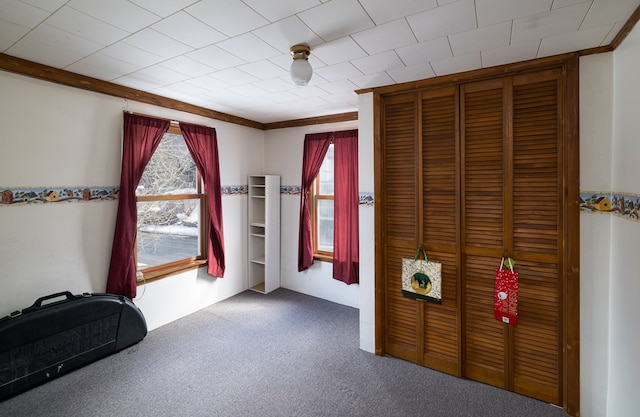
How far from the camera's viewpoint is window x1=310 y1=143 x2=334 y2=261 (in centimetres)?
411

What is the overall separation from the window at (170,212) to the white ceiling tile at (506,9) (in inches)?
118

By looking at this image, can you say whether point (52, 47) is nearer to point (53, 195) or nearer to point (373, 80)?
point (53, 195)

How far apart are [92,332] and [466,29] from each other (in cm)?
347

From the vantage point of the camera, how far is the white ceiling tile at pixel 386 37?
1.72 metres

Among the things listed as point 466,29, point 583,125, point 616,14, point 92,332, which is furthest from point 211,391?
point 616,14

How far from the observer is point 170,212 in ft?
11.4

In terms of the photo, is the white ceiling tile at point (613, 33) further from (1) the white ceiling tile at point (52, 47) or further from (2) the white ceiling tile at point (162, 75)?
(1) the white ceiling tile at point (52, 47)

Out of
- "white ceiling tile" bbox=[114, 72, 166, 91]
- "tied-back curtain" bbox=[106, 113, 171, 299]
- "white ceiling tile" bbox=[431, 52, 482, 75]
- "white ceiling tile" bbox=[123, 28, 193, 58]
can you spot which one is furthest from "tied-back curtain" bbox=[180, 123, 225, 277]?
"white ceiling tile" bbox=[431, 52, 482, 75]

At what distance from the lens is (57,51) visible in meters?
2.10

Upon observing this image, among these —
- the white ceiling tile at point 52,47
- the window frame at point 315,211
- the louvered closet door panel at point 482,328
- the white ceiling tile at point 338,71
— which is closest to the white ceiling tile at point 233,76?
the white ceiling tile at point 338,71

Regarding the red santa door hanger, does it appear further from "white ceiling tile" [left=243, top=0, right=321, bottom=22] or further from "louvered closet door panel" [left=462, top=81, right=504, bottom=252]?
"white ceiling tile" [left=243, top=0, right=321, bottom=22]

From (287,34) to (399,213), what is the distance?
1.64m

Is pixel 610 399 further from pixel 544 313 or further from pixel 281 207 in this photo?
pixel 281 207

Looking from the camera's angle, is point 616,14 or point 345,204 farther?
point 345,204
